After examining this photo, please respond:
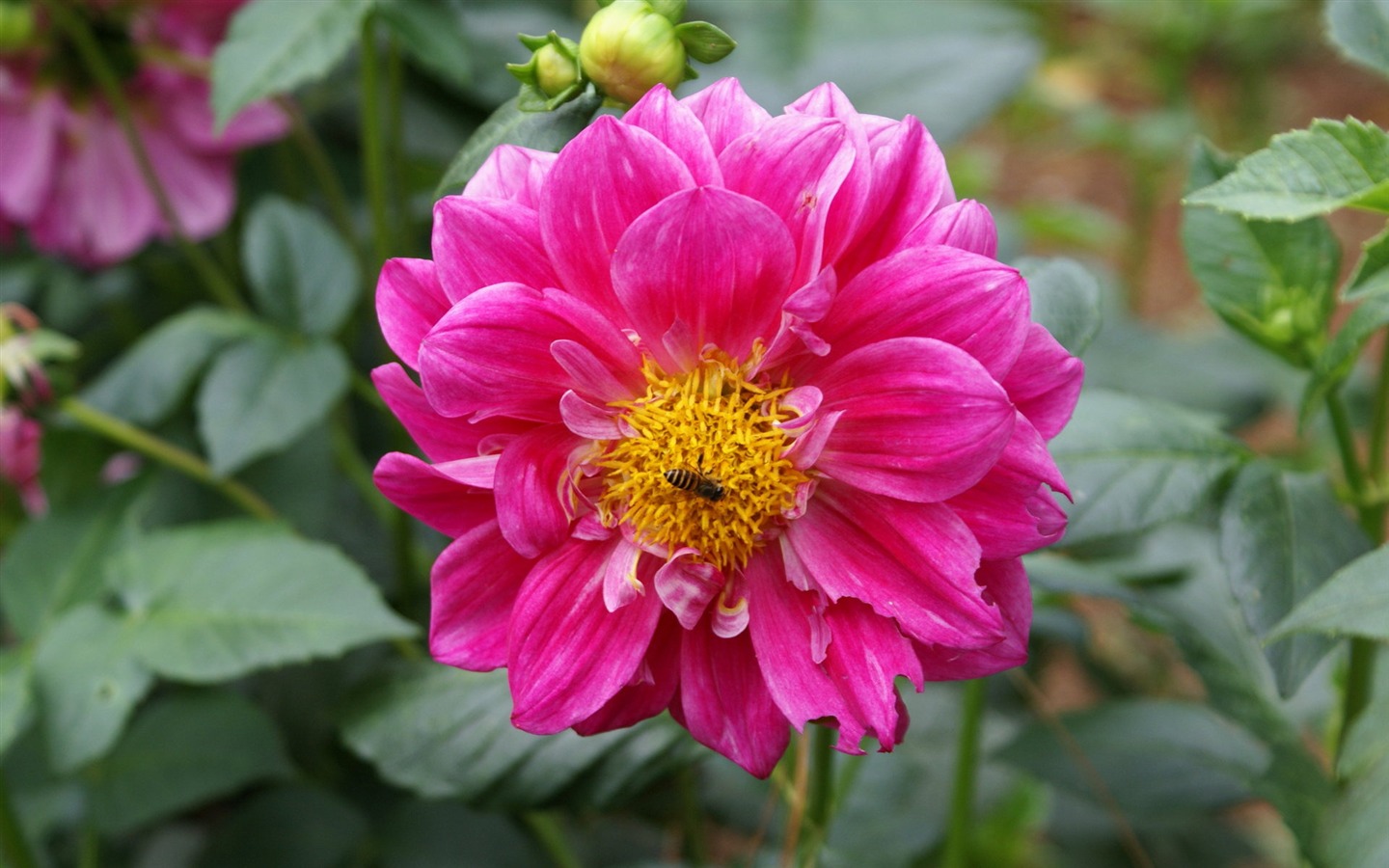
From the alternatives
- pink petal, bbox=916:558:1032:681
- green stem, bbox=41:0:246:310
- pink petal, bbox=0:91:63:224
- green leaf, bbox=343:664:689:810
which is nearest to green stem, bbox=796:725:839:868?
green leaf, bbox=343:664:689:810

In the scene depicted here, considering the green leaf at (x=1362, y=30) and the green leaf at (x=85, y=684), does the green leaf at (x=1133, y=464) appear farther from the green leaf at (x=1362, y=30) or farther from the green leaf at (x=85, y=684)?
the green leaf at (x=85, y=684)

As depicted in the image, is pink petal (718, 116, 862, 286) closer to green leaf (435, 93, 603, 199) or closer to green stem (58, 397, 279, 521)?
green leaf (435, 93, 603, 199)

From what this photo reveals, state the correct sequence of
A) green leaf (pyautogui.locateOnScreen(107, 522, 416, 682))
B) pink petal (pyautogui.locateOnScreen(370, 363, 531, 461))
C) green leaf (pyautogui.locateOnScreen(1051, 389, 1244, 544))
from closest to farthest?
pink petal (pyautogui.locateOnScreen(370, 363, 531, 461)), green leaf (pyautogui.locateOnScreen(1051, 389, 1244, 544)), green leaf (pyautogui.locateOnScreen(107, 522, 416, 682))

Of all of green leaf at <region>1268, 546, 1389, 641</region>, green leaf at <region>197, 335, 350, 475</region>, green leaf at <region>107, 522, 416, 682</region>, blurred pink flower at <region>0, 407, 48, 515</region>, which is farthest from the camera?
blurred pink flower at <region>0, 407, 48, 515</region>

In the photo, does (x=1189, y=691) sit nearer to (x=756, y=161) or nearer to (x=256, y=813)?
(x=256, y=813)

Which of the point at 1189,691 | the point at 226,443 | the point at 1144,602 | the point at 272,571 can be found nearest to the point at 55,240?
the point at 226,443

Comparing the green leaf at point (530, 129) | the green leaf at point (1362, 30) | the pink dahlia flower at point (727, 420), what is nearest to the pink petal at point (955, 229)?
the pink dahlia flower at point (727, 420)
